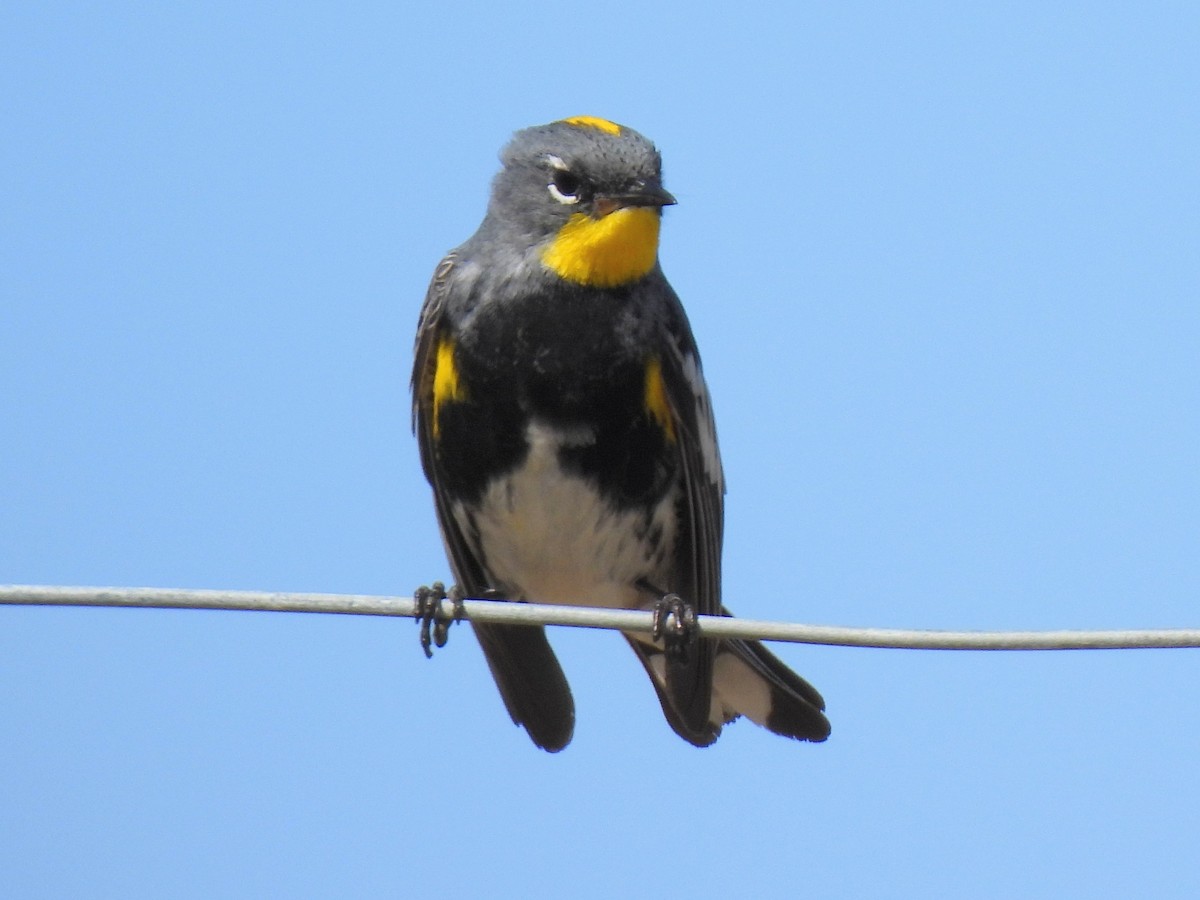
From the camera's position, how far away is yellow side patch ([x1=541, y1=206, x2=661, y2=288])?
6.83 m

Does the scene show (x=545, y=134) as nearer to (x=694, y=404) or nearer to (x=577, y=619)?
(x=694, y=404)

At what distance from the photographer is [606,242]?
22.4ft

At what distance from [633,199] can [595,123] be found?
2.18ft

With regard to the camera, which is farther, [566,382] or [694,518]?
[694,518]

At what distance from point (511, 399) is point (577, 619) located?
2.16 m

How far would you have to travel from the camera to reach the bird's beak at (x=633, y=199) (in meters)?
6.75

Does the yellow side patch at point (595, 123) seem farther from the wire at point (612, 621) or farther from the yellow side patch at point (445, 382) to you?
the wire at point (612, 621)

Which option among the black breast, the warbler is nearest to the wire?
the warbler

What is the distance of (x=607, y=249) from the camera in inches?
269

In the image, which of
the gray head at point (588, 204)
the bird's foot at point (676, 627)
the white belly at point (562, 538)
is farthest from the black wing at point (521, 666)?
the bird's foot at point (676, 627)

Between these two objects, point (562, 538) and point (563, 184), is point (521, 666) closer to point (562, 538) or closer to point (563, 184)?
point (562, 538)

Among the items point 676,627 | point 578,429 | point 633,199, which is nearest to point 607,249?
point 633,199

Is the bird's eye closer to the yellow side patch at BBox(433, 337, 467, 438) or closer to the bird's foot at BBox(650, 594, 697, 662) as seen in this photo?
the yellow side patch at BBox(433, 337, 467, 438)

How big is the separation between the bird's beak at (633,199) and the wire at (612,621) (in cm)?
245
